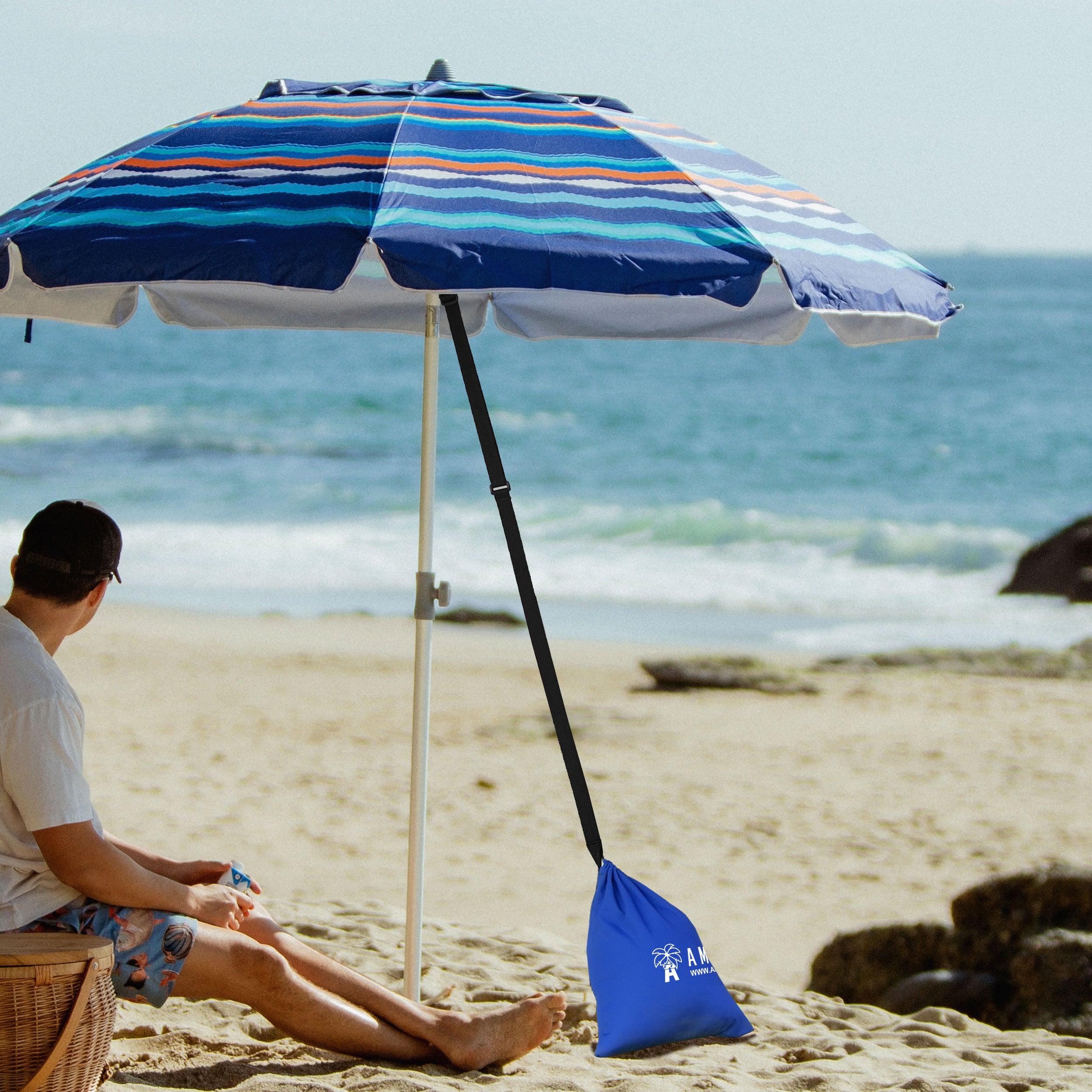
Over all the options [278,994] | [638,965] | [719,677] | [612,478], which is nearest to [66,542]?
[278,994]

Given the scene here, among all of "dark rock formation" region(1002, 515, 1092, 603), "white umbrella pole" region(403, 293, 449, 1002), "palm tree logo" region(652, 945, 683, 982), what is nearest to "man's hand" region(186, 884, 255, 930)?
"white umbrella pole" region(403, 293, 449, 1002)

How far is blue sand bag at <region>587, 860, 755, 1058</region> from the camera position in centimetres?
294

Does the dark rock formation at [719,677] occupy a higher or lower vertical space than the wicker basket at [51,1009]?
lower

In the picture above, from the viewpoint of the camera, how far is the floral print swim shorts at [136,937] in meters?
2.42

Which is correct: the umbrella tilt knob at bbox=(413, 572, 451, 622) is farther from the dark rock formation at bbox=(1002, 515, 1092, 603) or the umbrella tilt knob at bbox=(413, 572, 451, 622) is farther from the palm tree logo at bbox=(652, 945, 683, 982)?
the dark rock formation at bbox=(1002, 515, 1092, 603)

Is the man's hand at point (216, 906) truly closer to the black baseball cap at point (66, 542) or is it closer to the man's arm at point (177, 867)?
the man's arm at point (177, 867)

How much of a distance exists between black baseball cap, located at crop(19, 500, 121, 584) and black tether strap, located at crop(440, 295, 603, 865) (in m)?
0.87

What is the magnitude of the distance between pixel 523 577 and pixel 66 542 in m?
1.01

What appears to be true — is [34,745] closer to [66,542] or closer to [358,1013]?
[66,542]

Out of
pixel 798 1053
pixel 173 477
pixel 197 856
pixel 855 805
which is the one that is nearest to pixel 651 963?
pixel 798 1053

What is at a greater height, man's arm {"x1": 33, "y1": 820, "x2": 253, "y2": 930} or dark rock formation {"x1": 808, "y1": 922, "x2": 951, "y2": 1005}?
man's arm {"x1": 33, "y1": 820, "x2": 253, "y2": 930}

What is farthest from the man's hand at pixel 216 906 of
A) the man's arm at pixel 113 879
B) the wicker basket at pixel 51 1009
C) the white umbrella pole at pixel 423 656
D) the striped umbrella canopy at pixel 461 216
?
the striped umbrella canopy at pixel 461 216

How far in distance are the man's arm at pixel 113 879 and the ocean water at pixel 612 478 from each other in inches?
351

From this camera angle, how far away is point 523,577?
292 centimetres
